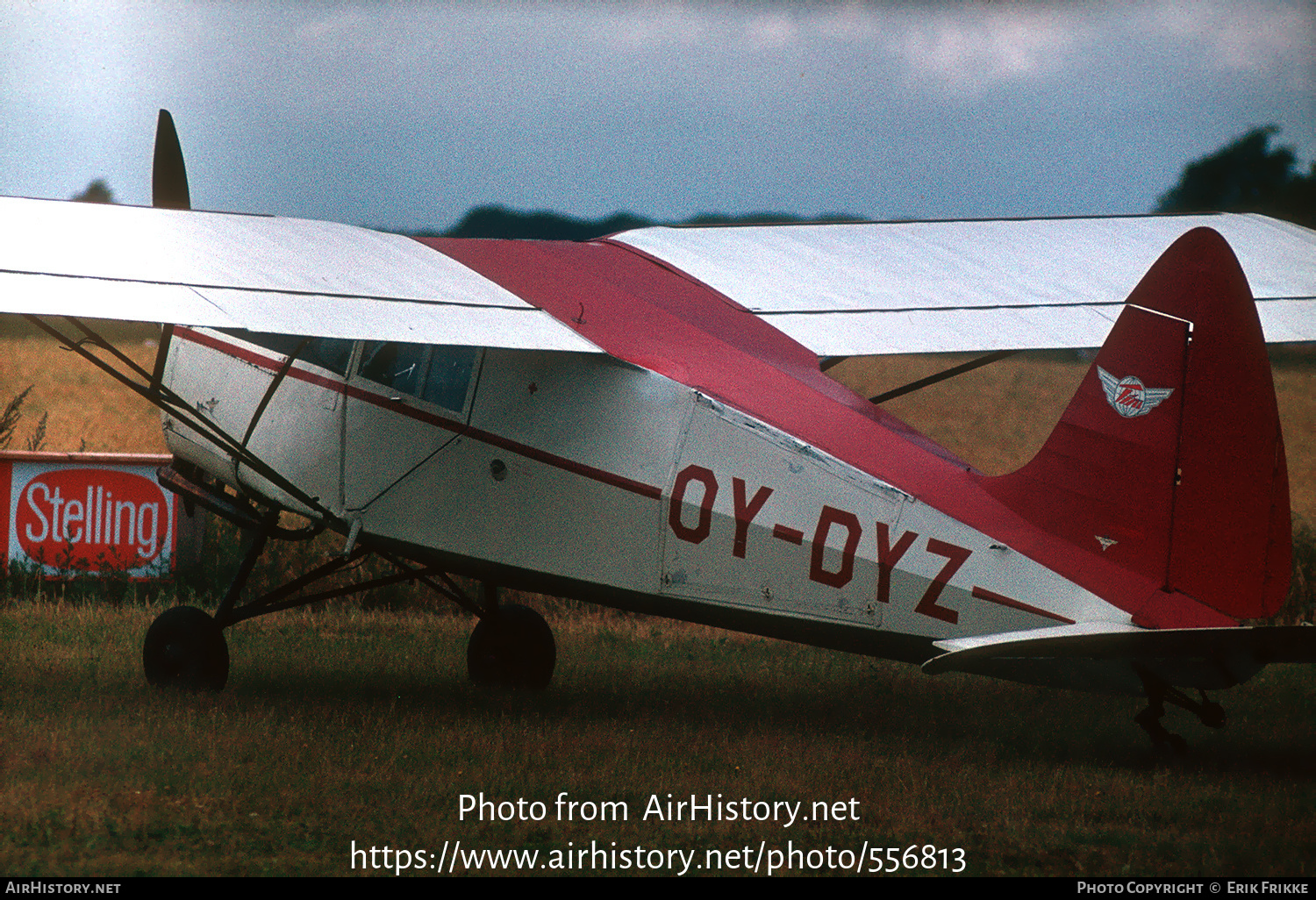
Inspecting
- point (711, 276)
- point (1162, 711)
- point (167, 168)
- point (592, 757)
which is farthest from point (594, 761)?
point (167, 168)

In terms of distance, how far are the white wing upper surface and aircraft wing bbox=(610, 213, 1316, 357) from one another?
0.02m

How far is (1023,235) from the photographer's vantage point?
1004 cm

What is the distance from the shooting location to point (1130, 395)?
583 centimetres

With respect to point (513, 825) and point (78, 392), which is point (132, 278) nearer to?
point (513, 825)

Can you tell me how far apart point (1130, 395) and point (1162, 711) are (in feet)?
4.85

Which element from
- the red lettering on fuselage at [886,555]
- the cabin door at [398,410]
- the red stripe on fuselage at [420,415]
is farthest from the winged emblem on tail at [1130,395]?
the cabin door at [398,410]

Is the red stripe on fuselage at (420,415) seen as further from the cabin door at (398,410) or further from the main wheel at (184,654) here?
the main wheel at (184,654)

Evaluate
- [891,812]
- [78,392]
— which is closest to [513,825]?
[891,812]

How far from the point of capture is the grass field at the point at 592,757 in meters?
5.33

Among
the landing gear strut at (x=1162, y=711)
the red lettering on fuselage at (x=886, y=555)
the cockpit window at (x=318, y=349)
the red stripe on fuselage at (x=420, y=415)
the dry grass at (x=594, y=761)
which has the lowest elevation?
the dry grass at (x=594, y=761)

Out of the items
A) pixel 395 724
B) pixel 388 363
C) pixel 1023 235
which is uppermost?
pixel 1023 235

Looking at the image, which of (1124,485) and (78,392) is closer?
(1124,485)

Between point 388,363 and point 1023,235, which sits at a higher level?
point 1023,235
